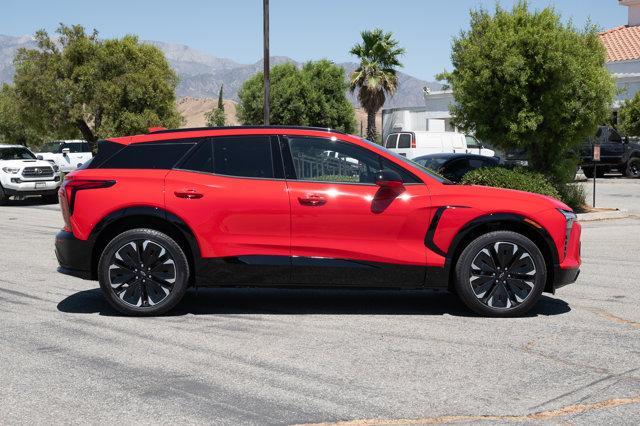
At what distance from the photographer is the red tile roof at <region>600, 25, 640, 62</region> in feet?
137

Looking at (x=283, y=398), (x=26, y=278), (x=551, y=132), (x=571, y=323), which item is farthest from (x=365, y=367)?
(x=551, y=132)

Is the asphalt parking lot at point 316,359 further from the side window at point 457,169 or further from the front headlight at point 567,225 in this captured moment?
the side window at point 457,169

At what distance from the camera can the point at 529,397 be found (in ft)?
16.1

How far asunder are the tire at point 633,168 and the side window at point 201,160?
29290mm

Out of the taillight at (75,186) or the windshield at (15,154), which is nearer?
the taillight at (75,186)

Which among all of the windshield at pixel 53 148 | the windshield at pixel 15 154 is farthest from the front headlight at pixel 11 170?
the windshield at pixel 53 148

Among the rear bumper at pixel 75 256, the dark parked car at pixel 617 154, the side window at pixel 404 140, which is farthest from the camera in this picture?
the dark parked car at pixel 617 154

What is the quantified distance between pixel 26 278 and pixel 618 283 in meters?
6.91

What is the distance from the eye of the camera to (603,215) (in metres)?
17.6

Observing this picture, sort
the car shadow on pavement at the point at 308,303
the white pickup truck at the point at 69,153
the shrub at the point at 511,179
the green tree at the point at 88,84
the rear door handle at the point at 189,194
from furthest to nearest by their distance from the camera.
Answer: the green tree at the point at 88,84
the white pickup truck at the point at 69,153
the shrub at the point at 511,179
the car shadow on pavement at the point at 308,303
the rear door handle at the point at 189,194

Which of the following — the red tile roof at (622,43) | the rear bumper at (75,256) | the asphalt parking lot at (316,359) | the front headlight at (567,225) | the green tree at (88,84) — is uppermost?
the red tile roof at (622,43)

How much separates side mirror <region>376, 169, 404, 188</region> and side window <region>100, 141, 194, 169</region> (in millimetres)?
1824

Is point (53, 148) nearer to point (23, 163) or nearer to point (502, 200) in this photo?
point (23, 163)

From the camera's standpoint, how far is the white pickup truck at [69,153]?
30859 millimetres
